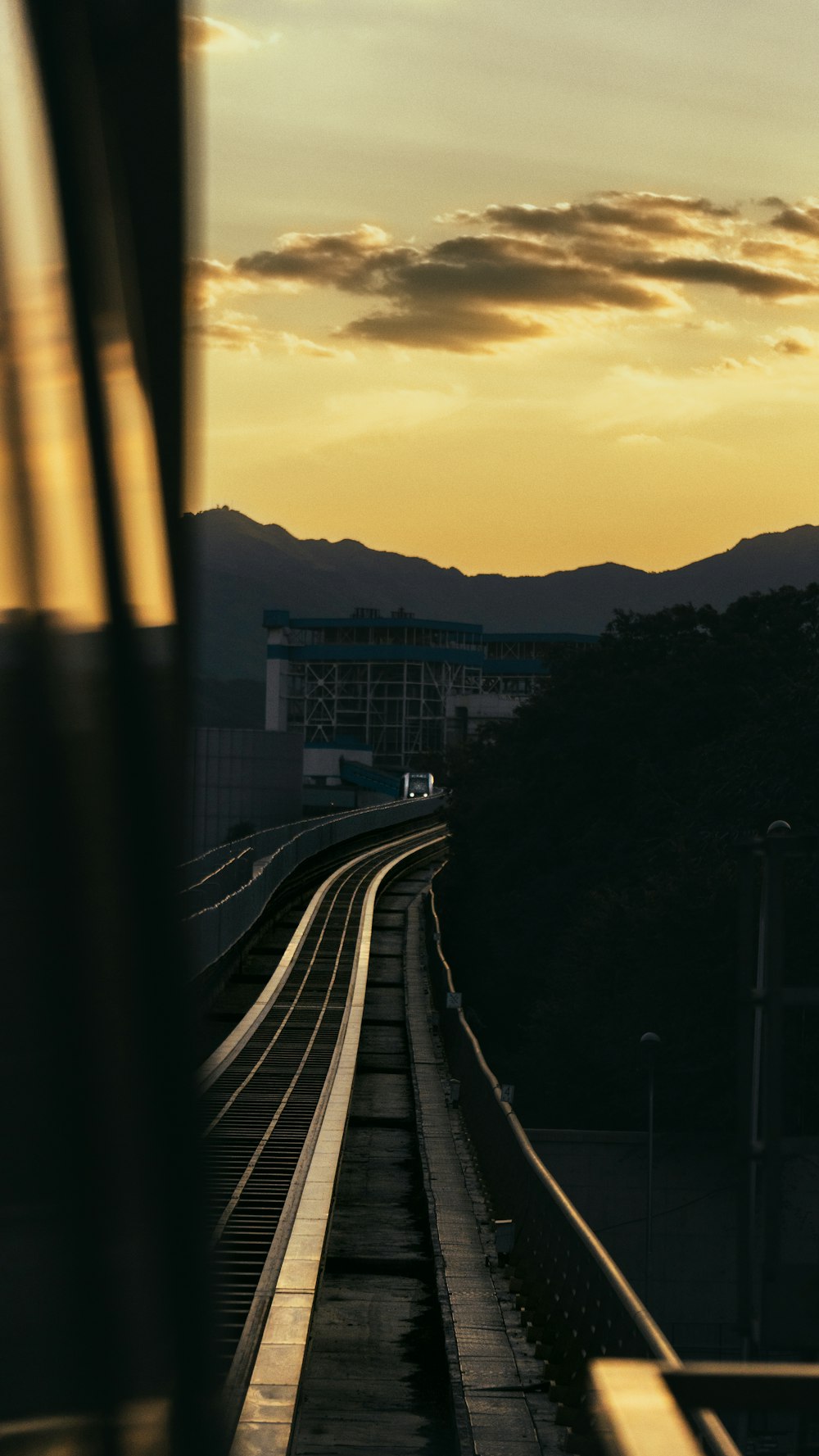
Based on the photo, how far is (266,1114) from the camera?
29.0m

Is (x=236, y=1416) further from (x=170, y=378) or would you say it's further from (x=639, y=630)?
(x=639, y=630)

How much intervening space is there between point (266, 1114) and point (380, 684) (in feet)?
401

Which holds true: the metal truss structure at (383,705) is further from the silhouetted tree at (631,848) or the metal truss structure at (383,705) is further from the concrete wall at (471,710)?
the silhouetted tree at (631,848)

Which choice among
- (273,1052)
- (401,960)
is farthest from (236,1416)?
(401,960)

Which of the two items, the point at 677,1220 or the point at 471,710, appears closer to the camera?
the point at 677,1220

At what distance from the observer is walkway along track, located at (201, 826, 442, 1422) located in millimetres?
15453

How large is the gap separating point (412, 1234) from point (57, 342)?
779 inches

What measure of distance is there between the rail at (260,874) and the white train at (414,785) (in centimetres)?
2895

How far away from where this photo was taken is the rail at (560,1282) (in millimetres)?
9797

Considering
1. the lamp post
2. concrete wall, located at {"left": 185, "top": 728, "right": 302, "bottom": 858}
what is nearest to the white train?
concrete wall, located at {"left": 185, "top": 728, "right": 302, "bottom": 858}

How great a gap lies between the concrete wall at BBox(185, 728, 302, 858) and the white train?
51.1 metres

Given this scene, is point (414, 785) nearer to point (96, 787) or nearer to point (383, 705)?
point (383, 705)

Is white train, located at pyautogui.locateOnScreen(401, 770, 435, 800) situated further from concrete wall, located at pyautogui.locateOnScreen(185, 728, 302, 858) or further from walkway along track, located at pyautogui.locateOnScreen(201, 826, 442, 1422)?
walkway along track, located at pyautogui.locateOnScreen(201, 826, 442, 1422)

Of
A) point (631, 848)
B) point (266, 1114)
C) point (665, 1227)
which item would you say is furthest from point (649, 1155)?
point (631, 848)
